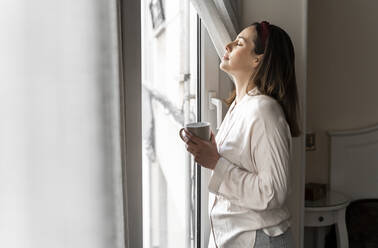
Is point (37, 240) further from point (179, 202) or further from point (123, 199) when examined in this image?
point (179, 202)

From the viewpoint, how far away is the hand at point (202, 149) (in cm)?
124

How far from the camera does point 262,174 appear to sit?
119 cm

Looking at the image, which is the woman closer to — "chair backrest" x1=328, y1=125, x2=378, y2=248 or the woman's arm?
the woman's arm

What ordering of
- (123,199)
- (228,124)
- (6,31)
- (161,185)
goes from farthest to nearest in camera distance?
(161,185), (228,124), (123,199), (6,31)

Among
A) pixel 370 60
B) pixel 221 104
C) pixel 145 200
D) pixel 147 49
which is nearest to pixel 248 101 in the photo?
pixel 221 104

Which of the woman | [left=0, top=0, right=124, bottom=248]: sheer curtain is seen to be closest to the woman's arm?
the woman

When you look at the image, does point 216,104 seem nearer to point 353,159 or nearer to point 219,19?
point 219,19

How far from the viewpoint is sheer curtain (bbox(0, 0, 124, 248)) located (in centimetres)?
40

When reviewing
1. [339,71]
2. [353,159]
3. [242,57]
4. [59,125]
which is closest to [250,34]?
[242,57]

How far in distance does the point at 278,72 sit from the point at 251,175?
320 mm

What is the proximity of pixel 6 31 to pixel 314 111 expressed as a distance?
223 cm

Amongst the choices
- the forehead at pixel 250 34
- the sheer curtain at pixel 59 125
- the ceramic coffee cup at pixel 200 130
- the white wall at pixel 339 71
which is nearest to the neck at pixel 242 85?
the forehead at pixel 250 34

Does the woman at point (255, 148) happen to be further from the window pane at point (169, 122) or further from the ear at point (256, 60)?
the window pane at point (169, 122)

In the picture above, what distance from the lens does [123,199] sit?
0.56 m
